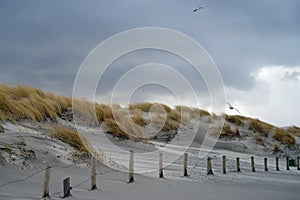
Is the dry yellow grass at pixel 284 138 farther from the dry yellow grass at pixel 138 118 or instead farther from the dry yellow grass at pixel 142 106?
the dry yellow grass at pixel 138 118

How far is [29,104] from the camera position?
20.1m

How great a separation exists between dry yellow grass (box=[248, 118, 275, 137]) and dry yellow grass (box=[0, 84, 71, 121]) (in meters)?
17.3

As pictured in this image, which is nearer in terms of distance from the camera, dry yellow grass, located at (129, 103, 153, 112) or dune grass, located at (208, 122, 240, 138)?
dune grass, located at (208, 122, 240, 138)

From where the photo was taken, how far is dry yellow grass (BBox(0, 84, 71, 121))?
18312 millimetres

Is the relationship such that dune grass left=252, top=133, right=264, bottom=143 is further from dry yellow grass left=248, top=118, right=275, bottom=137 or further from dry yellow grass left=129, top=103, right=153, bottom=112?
dry yellow grass left=129, top=103, right=153, bottom=112

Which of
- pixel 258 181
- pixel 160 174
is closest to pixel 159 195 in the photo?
pixel 160 174

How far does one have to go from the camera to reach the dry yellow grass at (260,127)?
34125mm

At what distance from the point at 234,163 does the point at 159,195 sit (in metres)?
12.7

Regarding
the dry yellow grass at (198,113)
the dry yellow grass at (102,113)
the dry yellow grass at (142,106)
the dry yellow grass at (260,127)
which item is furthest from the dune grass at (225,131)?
the dry yellow grass at (102,113)

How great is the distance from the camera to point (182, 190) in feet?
40.2

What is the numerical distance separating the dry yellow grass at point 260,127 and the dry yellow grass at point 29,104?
17.3 meters

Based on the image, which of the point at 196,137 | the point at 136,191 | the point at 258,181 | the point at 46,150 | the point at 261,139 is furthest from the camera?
the point at 261,139

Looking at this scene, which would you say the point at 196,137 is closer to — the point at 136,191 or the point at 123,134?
the point at 123,134

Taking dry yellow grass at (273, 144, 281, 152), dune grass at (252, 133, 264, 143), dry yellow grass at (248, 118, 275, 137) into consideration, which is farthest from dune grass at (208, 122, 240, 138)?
dry yellow grass at (248, 118, 275, 137)
